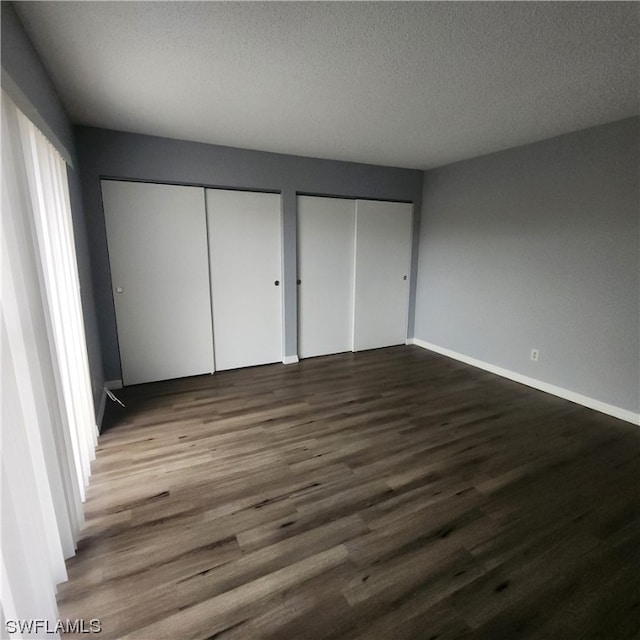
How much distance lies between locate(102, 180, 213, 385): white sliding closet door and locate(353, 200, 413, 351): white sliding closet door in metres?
1.92

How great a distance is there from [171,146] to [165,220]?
68 centimetres

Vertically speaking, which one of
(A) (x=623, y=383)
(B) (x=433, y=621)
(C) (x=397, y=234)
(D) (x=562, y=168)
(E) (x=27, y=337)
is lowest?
(B) (x=433, y=621)

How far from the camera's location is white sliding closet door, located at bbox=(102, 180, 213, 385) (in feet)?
10.0

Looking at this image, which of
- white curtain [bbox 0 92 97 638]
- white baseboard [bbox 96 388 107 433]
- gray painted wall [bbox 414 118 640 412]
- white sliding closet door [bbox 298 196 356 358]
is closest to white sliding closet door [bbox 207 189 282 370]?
white sliding closet door [bbox 298 196 356 358]

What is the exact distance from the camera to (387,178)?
4133mm

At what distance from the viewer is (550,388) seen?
3176 mm

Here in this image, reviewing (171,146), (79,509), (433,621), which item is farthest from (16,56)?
(433,621)

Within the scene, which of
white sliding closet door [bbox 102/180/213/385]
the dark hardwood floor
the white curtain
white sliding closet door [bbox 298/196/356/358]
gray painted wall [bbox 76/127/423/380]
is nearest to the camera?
the white curtain

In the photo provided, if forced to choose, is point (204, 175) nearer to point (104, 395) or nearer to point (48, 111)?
point (48, 111)

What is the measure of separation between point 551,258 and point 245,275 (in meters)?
3.07

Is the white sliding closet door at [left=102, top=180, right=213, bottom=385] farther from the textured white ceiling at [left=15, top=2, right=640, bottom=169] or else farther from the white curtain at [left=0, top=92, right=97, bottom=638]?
the white curtain at [left=0, top=92, right=97, bottom=638]

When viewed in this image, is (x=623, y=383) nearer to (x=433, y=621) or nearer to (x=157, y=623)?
(x=433, y=621)

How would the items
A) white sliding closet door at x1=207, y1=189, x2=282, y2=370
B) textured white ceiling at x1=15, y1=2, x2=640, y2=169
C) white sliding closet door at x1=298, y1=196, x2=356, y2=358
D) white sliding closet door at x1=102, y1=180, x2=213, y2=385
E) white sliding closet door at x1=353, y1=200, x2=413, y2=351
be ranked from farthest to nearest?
white sliding closet door at x1=353, y1=200, x2=413, y2=351 → white sliding closet door at x1=298, y1=196, x2=356, y2=358 → white sliding closet door at x1=207, y1=189, x2=282, y2=370 → white sliding closet door at x1=102, y1=180, x2=213, y2=385 → textured white ceiling at x1=15, y1=2, x2=640, y2=169

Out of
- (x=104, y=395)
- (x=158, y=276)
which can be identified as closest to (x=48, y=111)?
(x=158, y=276)
